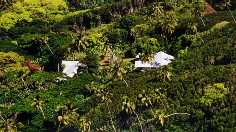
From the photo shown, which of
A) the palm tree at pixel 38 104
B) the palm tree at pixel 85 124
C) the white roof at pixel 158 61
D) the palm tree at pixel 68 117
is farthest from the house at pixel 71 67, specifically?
the palm tree at pixel 85 124

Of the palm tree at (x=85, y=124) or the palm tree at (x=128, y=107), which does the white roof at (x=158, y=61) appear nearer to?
the palm tree at (x=128, y=107)

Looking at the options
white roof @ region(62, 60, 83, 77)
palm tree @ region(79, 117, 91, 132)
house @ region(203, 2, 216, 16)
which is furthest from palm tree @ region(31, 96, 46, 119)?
house @ region(203, 2, 216, 16)

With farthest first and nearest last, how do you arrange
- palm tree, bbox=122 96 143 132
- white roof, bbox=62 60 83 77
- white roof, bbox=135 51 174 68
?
white roof, bbox=62 60 83 77
white roof, bbox=135 51 174 68
palm tree, bbox=122 96 143 132

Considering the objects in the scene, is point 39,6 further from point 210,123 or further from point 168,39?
point 210,123

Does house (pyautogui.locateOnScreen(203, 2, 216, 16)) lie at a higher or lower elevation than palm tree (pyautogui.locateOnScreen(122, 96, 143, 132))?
higher

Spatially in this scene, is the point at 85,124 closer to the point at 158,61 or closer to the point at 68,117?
the point at 68,117

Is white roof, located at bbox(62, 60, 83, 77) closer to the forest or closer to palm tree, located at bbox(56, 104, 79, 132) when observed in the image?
the forest

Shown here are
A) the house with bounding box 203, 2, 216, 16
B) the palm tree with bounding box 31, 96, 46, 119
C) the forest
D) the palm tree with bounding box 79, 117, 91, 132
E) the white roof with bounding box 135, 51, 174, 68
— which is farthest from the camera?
the house with bounding box 203, 2, 216, 16
